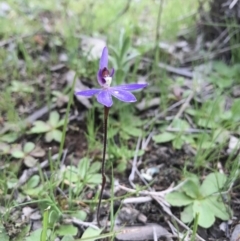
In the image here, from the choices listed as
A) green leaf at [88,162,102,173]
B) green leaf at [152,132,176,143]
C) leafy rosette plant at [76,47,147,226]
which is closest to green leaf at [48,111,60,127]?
green leaf at [88,162,102,173]

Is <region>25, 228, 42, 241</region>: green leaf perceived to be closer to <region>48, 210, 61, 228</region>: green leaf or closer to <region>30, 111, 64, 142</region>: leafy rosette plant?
<region>48, 210, 61, 228</region>: green leaf

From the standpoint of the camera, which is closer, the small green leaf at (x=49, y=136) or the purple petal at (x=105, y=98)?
the purple petal at (x=105, y=98)

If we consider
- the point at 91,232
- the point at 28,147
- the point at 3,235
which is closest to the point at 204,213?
the point at 91,232

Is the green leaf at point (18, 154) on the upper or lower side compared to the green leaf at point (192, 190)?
upper

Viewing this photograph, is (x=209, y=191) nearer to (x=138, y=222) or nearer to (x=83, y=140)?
(x=138, y=222)

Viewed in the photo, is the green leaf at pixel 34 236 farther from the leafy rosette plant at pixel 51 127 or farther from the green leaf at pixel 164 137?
the green leaf at pixel 164 137

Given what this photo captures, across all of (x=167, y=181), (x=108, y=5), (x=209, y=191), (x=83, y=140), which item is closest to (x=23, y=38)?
(x=108, y=5)

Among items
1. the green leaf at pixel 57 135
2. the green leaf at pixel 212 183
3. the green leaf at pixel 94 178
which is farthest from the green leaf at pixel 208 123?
the green leaf at pixel 57 135
